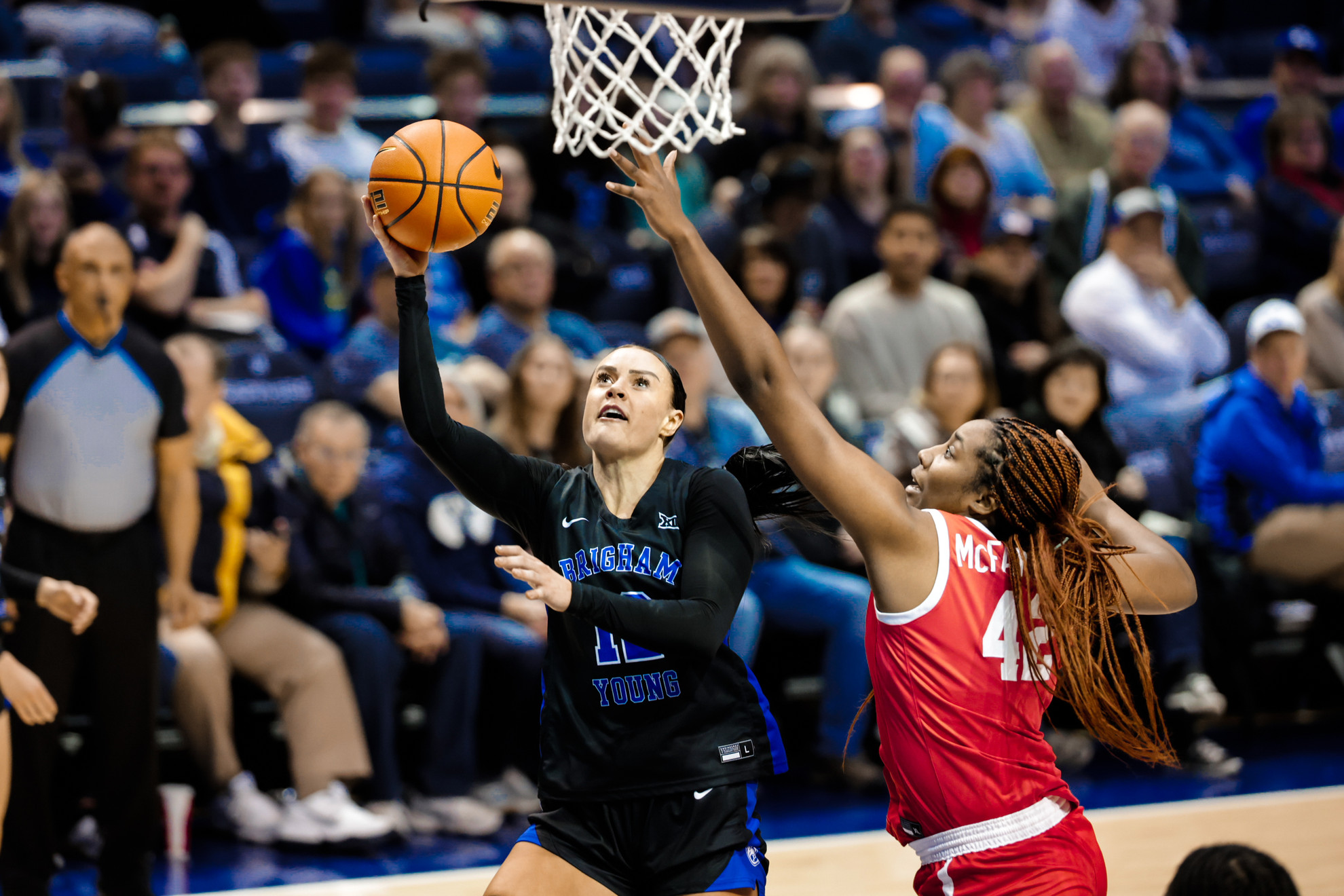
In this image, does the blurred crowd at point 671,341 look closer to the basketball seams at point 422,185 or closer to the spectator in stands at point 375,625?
the spectator in stands at point 375,625

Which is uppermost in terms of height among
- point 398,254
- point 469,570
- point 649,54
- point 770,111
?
point 770,111

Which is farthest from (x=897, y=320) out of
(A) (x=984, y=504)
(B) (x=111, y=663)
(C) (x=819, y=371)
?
(A) (x=984, y=504)

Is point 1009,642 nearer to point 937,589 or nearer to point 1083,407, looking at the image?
point 937,589

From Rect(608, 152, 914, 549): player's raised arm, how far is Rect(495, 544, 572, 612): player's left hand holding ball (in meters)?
0.48

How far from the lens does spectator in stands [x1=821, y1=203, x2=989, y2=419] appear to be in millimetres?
7059

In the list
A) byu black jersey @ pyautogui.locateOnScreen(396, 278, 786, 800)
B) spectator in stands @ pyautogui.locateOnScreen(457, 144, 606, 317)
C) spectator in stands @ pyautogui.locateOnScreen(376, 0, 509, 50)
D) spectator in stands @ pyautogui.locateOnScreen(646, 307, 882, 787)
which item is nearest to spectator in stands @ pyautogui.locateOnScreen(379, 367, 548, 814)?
spectator in stands @ pyautogui.locateOnScreen(646, 307, 882, 787)

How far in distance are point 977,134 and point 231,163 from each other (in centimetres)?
431

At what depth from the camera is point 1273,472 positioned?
6676 mm

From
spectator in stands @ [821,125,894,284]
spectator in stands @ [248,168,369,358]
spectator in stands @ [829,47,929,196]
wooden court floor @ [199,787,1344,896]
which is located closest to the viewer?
wooden court floor @ [199,787,1344,896]

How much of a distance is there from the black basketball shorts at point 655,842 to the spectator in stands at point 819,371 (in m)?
3.45

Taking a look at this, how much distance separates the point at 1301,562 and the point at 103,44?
7.12 meters

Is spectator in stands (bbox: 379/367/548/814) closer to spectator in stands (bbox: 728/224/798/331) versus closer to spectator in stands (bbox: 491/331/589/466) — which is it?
spectator in stands (bbox: 491/331/589/466)

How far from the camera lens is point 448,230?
10.6ft

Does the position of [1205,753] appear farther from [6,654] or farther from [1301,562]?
[6,654]
